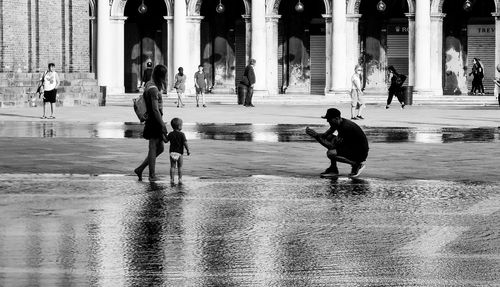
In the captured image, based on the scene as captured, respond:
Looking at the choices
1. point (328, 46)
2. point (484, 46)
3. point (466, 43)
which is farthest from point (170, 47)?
point (484, 46)

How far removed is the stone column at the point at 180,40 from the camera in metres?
53.1

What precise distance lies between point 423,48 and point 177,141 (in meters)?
35.1

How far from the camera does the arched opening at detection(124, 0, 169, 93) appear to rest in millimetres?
57125

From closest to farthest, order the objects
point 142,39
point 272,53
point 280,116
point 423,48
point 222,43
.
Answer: point 280,116, point 423,48, point 272,53, point 222,43, point 142,39

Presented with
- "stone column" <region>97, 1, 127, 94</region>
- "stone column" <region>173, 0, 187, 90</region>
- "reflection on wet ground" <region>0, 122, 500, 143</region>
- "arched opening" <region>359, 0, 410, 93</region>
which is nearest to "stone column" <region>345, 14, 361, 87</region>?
"arched opening" <region>359, 0, 410, 93</region>

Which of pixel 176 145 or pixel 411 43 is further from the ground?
pixel 411 43

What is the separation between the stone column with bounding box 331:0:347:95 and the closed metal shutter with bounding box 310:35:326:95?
10.4ft

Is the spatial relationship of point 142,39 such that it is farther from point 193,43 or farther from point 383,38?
point 383,38

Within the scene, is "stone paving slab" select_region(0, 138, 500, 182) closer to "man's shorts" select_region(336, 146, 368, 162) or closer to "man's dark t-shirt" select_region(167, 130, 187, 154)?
"man's shorts" select_region(336, 146, 368, 162)

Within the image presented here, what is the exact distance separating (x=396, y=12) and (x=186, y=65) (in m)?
9.25

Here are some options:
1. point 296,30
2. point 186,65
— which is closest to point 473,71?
point 296,30

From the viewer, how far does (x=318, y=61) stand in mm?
55156

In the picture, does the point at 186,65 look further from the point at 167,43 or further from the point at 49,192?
the point at 49,192

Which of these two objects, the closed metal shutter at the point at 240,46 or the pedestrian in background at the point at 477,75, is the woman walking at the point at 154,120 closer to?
the pedestrian in background at the point at 477,75
